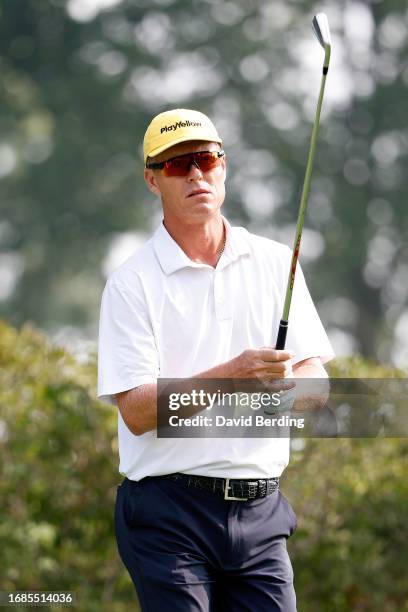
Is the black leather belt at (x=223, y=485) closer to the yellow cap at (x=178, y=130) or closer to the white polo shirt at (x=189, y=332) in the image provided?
the white polo shirt at (x=189, y=332)

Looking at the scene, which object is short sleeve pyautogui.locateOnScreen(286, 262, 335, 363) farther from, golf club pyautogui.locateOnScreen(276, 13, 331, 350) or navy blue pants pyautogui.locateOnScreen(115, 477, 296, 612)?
navy blue pants pyautogui.locateOnScreen(115, 477, 296, 612)

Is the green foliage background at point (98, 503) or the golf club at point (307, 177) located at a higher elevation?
the golf club at point (307, 177)

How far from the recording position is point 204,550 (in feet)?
13.8

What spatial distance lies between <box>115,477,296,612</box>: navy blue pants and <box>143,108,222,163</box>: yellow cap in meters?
1.10

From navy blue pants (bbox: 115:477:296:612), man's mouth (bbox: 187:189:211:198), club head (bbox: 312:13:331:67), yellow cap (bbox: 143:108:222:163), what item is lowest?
navy blue pants (bbox: 115:477:296:612)

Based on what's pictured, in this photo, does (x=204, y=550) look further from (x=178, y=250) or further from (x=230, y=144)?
(x=230, y=144)

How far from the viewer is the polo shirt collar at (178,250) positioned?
438 centimetres

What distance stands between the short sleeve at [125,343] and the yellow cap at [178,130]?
51 cm

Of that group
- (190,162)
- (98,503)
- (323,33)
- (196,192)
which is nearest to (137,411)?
(196,192)

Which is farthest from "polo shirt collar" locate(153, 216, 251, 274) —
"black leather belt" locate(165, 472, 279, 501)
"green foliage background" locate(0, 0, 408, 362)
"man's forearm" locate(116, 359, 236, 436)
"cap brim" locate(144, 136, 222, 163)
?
"green foliage background" locate(0, 0, 408, 362)

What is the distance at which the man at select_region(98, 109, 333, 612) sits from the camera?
4191 millimetres

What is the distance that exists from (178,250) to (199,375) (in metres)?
0.51

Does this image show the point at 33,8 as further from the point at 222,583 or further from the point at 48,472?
the point at 222,583

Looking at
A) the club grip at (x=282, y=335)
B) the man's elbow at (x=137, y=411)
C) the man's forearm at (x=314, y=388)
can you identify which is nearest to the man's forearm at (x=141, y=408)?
the man's elbow at (x=137, y=411)
